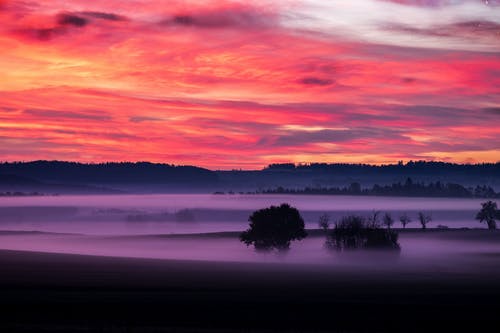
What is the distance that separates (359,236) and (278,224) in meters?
8.15

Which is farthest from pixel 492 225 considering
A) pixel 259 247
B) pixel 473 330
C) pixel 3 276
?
pixel 473 330

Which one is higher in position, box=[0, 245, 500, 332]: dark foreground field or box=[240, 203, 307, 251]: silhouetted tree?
box=[240, 203, 307, 251]: silhouetted tree

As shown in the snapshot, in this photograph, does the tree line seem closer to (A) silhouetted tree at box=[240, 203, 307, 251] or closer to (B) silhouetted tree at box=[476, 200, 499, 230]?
(A) silhouetted tree at box=[240, 203, 307, 251]

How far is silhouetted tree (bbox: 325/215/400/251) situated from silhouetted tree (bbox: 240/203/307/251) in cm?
422

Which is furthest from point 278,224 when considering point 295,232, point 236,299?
point 236,299

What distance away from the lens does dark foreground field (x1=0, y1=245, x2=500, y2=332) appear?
36.4 m

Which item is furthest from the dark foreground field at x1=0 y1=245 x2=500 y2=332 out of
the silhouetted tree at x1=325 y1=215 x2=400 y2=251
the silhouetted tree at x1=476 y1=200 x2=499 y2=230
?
the silhouetted tree at x1=476 y1=200 x2=499 y2=230

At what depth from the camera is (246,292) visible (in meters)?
53.8

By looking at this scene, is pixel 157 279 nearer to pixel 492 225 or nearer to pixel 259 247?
pixel 259 247

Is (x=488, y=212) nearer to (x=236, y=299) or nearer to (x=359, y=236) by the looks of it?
(x=359, y=236)

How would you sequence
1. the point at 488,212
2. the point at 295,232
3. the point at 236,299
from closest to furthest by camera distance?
1. the point at 236,299
2. the point at 295,232
3. the point at 488,212

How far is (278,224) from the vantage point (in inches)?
3733

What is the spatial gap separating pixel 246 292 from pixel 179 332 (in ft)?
70.7

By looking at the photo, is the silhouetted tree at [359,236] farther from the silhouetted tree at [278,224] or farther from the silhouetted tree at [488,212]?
the silhouetted tree at [488,212]
